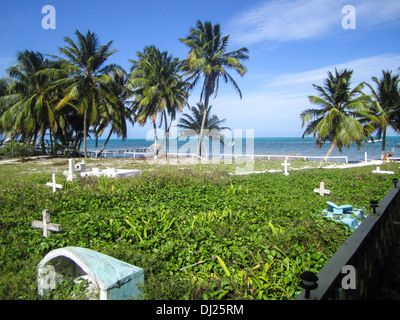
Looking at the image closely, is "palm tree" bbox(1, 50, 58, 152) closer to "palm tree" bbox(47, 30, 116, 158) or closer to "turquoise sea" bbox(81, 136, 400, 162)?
"palm tree" bbox(47, 30, 116, 158)

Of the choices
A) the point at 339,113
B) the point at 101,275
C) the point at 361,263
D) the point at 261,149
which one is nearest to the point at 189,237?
the point at 101,275

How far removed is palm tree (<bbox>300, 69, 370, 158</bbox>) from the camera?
71.4 ft

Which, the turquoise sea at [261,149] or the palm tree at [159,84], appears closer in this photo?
the palm tree at [159,84]

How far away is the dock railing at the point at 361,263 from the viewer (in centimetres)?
204

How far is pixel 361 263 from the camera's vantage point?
2.62 meters

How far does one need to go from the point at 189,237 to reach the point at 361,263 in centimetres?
256

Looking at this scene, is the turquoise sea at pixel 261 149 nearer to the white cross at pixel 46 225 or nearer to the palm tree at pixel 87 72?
the palm tree at pixel 87 72

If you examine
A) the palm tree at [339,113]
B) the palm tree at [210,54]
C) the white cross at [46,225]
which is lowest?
the white cross at [46,225]

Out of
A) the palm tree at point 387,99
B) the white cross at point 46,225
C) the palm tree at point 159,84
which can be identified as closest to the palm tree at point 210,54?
the palm tree at point 159,84

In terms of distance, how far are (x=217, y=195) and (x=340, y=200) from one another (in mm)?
3271

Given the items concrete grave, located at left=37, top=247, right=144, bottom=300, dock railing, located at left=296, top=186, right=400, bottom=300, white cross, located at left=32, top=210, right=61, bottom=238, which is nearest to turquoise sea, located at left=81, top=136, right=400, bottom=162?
white cross, located at left=32, top=210, right=61, bottom=238

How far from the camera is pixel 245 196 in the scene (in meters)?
7.64

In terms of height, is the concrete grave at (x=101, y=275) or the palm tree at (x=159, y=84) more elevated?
the palm tree at (x=159, y=84)

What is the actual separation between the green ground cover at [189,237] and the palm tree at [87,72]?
15.7m
